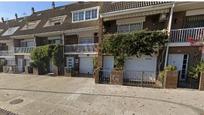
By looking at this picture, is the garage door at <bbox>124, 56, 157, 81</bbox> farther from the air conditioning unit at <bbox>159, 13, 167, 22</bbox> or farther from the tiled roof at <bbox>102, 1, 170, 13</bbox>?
the tiled roof at <bbox>102, 1, 170, 13</bbox>

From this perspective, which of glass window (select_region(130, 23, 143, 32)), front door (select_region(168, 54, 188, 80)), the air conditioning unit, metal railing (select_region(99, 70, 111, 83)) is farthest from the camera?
glass window (select_region(130, 23, 143, 32))

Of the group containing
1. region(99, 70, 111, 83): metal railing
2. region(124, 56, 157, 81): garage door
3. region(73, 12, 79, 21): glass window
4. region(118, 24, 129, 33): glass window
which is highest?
region(73, 12, 79, 21): glass window

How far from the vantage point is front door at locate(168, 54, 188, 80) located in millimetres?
10305

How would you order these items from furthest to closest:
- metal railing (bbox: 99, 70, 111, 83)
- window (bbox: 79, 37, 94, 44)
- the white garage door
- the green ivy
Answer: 1. window (bbox: 79, 37, 94, 44)
2. the white garage door
3. metal railing (bbox: 99, 70, 111, 83)
4. the green ivy

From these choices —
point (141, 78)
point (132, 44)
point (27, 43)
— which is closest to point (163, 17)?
point (132, 44)

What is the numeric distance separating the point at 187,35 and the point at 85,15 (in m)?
11.6

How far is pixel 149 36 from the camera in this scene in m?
9.90

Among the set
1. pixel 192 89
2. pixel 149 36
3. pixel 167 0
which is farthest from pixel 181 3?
pixel 192 89

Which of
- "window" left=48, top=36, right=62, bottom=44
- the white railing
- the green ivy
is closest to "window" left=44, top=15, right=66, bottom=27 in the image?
"window" left=48, top=36, right=62, bottom=44

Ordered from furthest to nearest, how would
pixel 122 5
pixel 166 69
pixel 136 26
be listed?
pixel 136 26
pixel 122 5
pixel 166 69

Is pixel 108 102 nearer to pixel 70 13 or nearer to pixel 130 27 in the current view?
pixel 130 27

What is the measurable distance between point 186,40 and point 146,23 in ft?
12.1

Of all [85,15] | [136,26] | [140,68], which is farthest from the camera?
[85,15]

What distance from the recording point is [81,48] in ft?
51.9
